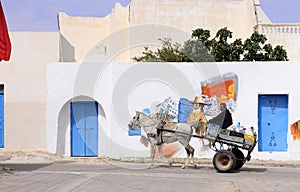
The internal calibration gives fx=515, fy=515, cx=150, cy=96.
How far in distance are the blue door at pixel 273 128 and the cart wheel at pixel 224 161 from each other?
458 cm

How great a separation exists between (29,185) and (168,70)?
9.15m

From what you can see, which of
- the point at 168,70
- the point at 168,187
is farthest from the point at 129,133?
the point at 168,187

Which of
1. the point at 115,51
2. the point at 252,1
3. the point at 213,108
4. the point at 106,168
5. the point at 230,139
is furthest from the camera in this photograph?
the point at 252,1

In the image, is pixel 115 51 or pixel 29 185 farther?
pixel 115 51

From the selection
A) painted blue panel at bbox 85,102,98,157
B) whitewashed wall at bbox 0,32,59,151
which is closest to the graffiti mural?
painted blue panel at bbox 85,102,98,157

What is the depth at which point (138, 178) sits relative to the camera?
14094 mm

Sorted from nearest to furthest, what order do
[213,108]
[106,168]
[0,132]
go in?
[106,168]
[213,108]
[0,132]

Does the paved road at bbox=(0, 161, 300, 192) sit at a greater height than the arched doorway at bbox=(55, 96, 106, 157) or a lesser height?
lesser

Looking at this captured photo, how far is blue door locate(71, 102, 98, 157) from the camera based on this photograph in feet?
67.3

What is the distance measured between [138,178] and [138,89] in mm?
6521

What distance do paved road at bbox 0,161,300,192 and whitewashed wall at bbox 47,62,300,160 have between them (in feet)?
7.11

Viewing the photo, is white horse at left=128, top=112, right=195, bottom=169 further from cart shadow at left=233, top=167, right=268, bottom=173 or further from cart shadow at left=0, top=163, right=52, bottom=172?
cart shadow at left=0, top=163, right=52, bottom=172

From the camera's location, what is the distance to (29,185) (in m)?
12.3

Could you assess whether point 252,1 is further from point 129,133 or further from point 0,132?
point 0,132
